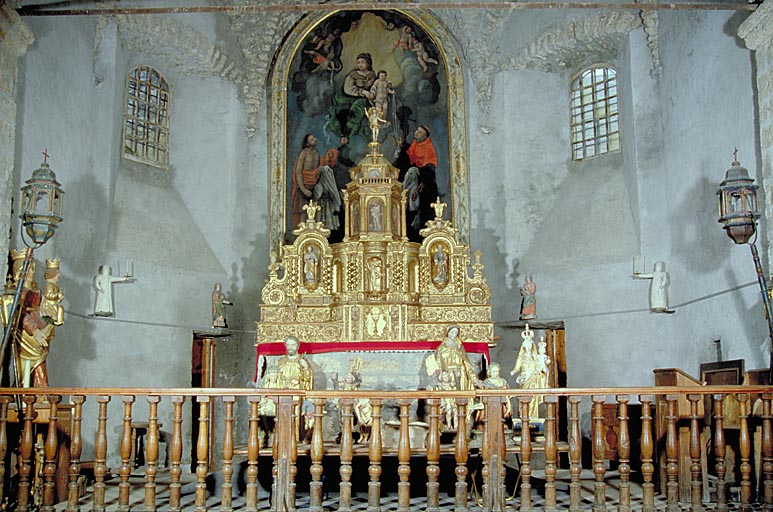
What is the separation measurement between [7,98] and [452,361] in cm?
575

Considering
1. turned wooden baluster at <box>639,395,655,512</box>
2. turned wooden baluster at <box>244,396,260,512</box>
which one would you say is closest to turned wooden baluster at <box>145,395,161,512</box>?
turned wooden baluster at <box>244,396,260,512</box>

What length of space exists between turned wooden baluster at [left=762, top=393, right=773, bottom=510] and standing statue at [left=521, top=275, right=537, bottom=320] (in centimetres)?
632

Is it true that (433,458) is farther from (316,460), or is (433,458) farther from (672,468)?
(672,468)

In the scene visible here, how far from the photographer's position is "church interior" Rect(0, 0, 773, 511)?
928 cm

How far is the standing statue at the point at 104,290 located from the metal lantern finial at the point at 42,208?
3833 millimetres

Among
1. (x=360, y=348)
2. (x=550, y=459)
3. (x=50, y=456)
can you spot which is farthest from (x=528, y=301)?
(x=50, y=456)

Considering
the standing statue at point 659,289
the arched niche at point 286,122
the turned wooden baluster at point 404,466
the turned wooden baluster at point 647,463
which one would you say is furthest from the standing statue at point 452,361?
the turned wooden baluster at point 647,463

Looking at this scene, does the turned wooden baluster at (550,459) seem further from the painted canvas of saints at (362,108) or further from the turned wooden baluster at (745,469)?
the painted canvas of saints at (362,108)

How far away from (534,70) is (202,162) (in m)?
5.40

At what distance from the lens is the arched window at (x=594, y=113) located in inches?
544

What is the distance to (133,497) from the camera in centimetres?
847

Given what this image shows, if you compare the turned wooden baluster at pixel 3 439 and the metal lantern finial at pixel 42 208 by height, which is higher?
the metal lantern finial at pixel 42 208

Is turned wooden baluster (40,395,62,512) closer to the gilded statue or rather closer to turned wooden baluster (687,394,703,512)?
the gilded statue

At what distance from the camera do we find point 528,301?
512 inches
